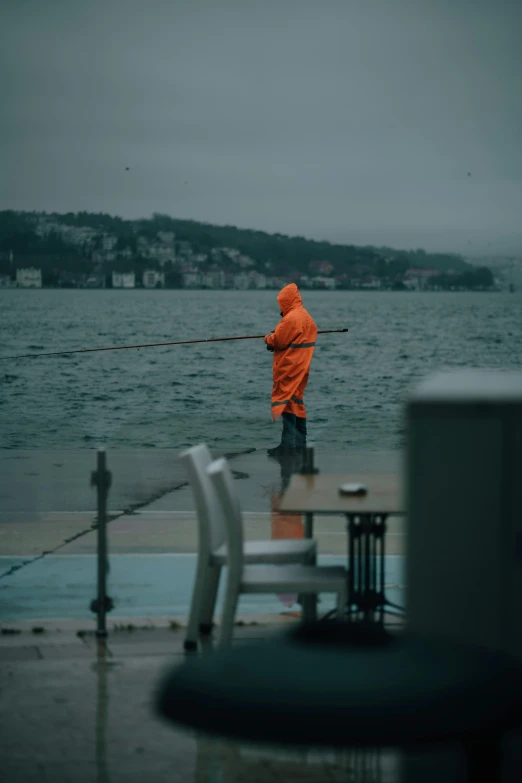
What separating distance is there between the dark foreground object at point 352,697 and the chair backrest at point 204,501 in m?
2.69

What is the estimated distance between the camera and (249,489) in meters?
9.12

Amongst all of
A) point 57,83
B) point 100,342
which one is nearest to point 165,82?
point 57,83

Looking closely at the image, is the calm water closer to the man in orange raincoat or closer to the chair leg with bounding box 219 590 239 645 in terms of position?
the man in orange raincoat

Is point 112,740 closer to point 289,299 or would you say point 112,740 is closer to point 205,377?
point 289,299

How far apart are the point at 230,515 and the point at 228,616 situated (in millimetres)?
496

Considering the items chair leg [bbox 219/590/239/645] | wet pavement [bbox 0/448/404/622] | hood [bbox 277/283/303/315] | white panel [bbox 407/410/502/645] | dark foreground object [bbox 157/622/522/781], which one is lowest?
wet pavement [bbox 0/448/404/622]

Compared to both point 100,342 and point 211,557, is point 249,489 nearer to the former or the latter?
point 211,557

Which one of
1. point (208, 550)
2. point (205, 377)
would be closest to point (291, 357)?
point (208, 550)

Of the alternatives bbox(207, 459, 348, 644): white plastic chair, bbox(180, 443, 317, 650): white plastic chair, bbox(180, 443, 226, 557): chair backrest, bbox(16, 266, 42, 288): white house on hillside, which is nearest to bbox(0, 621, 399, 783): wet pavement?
bbox(180, 443, 317, 650): white plastic chair

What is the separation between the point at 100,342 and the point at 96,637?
76244 mm

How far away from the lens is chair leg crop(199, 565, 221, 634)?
602 centimetres

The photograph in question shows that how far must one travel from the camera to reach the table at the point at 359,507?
5363mm

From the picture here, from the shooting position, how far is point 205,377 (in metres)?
62.1

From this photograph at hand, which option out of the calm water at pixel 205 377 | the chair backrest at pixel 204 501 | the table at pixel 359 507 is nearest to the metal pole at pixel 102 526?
the chair backrest at pixel 204 501
